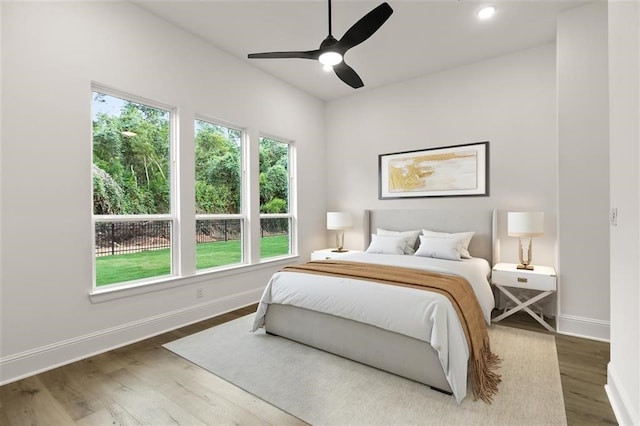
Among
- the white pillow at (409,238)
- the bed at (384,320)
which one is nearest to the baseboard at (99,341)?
the bed at (384,320)

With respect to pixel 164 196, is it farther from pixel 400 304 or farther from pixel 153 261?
pixel 400 304

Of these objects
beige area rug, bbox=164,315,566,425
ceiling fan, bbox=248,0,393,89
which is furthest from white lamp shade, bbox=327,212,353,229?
ceiling fan, bbox=248,0,393,89

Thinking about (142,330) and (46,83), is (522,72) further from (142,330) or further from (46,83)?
(142,330)

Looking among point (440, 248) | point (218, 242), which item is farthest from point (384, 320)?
point (218, 242)

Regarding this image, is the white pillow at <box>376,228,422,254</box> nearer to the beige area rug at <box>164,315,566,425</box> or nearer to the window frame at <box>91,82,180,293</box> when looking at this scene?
the beige area rug at <box>164,315,566,425</box>

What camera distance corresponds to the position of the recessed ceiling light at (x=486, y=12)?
3.06 metres

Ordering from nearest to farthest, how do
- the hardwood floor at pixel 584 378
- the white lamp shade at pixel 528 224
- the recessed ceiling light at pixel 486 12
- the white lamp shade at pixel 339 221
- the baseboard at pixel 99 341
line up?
the hardwood floor at pixel 584 378, the baseboard at pixel 99 341, the recessed ceiling light at pixel 486 12, the white lamp shade at pixel 528 224, the white lamp shade at pixel 339 221

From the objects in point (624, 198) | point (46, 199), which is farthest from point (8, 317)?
point (624, 198)

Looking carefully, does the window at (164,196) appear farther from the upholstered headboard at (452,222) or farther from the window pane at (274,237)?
the upholstered headboard at (452,222)

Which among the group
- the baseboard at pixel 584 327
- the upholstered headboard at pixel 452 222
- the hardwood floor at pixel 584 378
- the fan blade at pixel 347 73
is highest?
the fan blade at pixel 347 73

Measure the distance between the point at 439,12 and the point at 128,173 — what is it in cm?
361

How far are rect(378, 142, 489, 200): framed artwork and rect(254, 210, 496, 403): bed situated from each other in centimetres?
116

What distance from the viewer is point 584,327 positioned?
304 cm

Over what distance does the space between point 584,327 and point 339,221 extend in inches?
126
